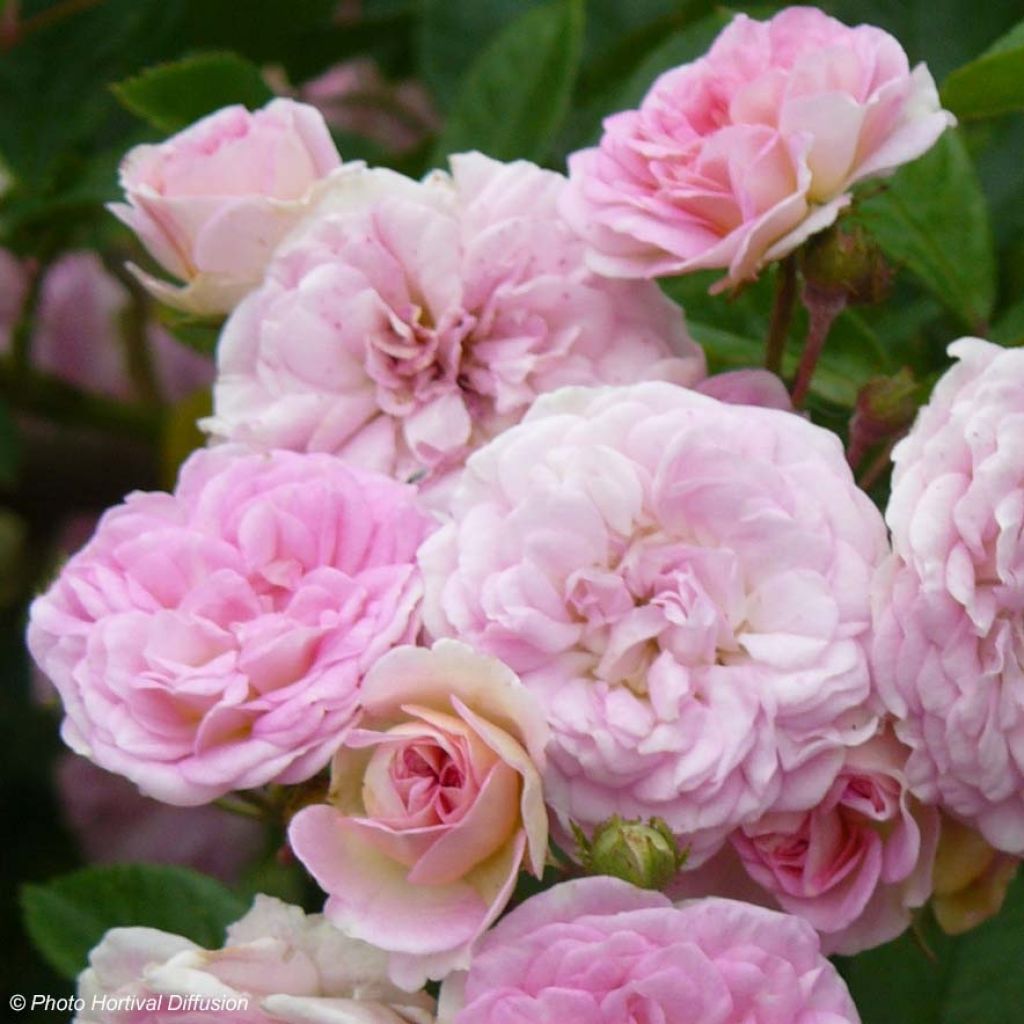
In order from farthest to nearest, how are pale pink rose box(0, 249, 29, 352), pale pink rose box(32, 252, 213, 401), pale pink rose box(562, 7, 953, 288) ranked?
pale pink rose box(32, 252, 213, 401), pale pink rose box(0, 249, 29, 352), pale pink rose box(562, 7, 953, 288)

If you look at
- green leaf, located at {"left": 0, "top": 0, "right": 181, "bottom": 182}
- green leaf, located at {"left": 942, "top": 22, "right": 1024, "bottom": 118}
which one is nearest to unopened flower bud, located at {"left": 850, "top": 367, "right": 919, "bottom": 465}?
green leaf, located at {"left": 942, "top": 22, "right": 1024, "bottom": 118}

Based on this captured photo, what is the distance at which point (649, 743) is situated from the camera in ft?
1.91

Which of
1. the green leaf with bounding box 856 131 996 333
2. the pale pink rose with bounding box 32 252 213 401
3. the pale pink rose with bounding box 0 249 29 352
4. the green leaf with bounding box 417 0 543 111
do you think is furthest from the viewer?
the pale pink rose with bounding box 32 252 213 401

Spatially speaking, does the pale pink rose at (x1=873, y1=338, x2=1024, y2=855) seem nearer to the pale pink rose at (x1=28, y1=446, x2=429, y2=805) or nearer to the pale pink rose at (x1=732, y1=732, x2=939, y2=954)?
the pale pink rose at (x1=732, y1=732, x2=939, y2=954)

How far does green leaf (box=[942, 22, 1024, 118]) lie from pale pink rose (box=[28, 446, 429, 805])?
11.6 inches

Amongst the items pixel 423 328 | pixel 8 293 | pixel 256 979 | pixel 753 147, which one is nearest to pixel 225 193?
pixel 423 328

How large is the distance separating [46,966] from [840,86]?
998 mm

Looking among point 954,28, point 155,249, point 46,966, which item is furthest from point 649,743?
point 46,966

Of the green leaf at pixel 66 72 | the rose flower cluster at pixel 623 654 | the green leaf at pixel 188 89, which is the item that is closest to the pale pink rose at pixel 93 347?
the green leaf at pixel 66 72

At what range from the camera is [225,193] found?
75 centimetres

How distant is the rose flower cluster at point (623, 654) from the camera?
1.89 ft

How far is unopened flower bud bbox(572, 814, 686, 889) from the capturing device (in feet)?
1.85

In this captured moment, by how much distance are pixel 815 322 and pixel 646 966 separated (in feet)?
0.93

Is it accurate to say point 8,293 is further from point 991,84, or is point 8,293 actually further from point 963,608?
point 963,608
